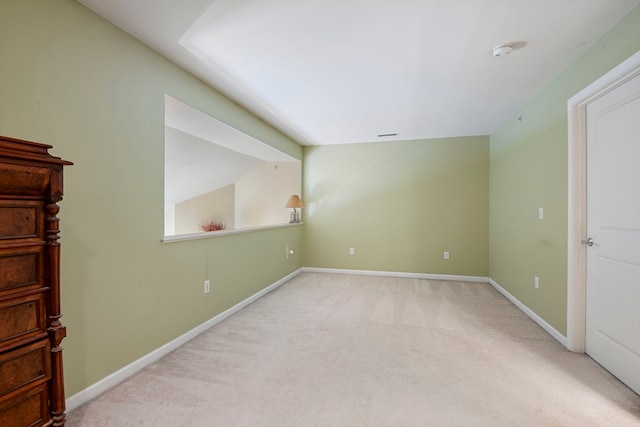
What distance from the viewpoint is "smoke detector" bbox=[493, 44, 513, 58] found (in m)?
1.95

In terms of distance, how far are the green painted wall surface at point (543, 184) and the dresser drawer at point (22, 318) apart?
10.3 feet

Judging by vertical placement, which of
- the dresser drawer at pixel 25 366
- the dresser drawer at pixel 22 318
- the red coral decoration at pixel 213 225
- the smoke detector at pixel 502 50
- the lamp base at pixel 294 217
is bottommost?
the dresser drawer at pixel 25 366

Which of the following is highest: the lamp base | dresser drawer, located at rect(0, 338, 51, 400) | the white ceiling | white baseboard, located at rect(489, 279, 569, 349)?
the white ceiling

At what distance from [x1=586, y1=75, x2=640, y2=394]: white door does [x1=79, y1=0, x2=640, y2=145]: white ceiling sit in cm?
57

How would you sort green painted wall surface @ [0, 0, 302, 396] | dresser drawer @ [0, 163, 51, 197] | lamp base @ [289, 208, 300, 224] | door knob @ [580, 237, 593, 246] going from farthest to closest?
1. lamp base @ [289, 208, 300, 224]
2. door knob @ [580, 237, 593, 246]
3. green painted wall surface @ [0, 0, 302, 396]
4. dresser drawer @ [0, 163, 51, 197]

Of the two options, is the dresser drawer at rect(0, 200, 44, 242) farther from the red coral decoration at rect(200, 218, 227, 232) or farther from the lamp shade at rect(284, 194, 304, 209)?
the red coral decoration at rect(200, 218, 227, 232)

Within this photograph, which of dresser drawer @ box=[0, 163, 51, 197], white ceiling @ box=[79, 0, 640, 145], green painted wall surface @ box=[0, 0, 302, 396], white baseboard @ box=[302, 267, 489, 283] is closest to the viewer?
dresser drawer @ box=[0, 163, 51, 197]

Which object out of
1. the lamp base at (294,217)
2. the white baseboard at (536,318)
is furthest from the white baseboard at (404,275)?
the lamp base at (294,217)

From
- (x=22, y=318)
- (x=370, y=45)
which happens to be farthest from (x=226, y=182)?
(x=22, y=318)

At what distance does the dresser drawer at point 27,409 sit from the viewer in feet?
3.10

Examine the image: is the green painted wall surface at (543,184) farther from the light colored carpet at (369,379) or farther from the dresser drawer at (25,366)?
the dresser drawer at (25,366)

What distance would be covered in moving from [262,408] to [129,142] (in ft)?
6.00

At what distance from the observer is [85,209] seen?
1590mm

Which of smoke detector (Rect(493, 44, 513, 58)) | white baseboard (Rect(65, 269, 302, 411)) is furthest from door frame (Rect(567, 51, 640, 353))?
white baseboard (Rect(65, 269, 302, 411))
